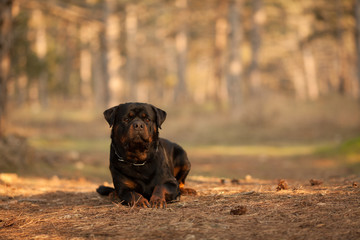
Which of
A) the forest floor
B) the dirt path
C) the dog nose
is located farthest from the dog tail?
the dog nose

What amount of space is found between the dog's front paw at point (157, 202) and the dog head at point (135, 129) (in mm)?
536

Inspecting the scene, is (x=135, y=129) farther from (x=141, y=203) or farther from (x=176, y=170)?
(x=176, y=170)

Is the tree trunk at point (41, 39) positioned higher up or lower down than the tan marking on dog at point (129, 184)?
higher up

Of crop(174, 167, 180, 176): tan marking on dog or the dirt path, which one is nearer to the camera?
the dirt path

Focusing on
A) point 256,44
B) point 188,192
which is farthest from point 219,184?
point 256,44

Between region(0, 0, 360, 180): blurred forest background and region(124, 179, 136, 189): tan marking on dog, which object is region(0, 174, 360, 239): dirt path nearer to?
region(124, 179, 136, 189): tan marking on dog

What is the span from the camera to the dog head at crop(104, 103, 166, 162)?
16.8 ft

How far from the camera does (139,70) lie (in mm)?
64688

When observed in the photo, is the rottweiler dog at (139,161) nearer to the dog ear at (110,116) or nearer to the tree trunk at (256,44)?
the dog ear at (110,116)

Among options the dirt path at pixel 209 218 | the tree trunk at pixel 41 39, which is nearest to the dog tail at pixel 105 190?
the dirt path at pixel 209 218

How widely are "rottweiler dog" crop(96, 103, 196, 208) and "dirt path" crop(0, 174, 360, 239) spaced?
0.76ft

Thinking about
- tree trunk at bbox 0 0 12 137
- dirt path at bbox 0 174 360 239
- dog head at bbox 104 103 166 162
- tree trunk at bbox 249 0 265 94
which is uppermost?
tree trunk at bbox 249 0 265 94

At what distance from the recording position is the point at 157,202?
5.10 metres

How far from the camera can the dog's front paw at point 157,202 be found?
5051mm
